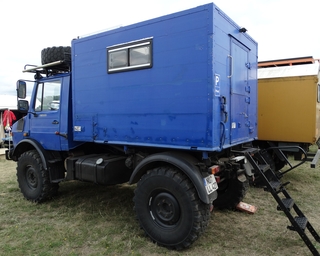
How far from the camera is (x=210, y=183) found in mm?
3531

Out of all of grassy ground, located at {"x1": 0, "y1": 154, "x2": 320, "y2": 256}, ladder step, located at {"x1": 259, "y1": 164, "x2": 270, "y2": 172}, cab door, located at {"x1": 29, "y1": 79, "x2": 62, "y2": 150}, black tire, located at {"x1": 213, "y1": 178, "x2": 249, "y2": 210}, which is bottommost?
grassy ground, located at {"x1": 0, "y1": 154, "x2": 320, "y2": 256}

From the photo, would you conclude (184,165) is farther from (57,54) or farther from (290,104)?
(290,104)

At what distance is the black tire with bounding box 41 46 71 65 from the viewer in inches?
198

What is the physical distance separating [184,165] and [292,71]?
471 centimetres

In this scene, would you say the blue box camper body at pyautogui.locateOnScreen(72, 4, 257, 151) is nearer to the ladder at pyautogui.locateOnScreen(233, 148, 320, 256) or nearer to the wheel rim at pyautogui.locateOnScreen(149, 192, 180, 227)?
the ladder at pyautogui.locateOnScreen(233, 148, 320, 256)

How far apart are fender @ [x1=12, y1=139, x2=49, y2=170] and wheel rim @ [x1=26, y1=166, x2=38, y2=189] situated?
1.50 ft

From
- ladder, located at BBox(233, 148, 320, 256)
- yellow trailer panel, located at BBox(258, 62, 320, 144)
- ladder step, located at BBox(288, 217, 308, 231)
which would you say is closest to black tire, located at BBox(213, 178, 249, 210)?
ladder, located at BBox(233, 148, 320, 256)

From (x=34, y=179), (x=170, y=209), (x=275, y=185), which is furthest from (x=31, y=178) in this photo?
(x=275, y=185)

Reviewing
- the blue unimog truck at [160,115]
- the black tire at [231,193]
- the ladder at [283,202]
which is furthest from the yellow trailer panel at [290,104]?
the ladder at [283,202]

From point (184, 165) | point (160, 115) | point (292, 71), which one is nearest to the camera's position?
point (184, 165)

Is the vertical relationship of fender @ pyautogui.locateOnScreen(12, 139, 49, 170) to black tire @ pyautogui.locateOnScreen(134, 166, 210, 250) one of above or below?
above

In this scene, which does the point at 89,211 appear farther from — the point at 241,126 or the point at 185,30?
the point at 185,30

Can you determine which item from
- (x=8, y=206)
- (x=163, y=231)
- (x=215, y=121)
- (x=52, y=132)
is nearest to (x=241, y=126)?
(x=215, y=121)

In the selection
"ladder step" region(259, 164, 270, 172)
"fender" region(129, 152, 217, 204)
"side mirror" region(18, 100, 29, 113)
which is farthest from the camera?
"side mirror" region(18, 100, 29, 113)
